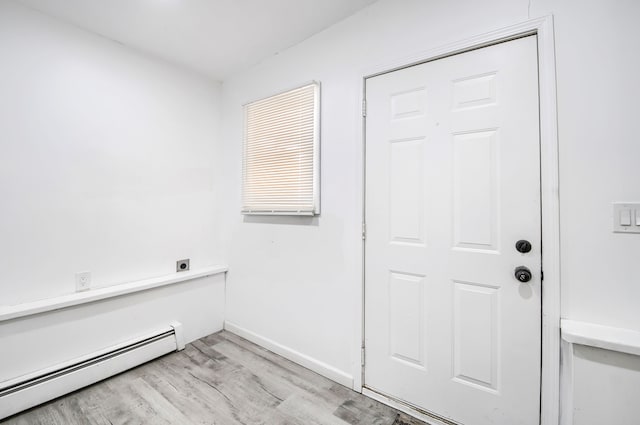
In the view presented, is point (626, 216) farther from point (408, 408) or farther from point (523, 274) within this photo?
point (408, 408)

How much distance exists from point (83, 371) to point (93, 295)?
0.50 m

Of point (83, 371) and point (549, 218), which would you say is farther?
point (83, 371)

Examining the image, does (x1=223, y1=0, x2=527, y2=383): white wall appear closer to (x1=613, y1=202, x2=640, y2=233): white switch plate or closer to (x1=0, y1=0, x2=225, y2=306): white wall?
(x1=0, y1=0, x2=225, y2=306): white wall

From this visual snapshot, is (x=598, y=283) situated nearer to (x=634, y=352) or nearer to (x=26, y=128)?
(x=634, y=352)

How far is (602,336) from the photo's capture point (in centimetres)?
106

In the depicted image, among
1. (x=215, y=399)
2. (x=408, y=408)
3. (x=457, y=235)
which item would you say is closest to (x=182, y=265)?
(x=215, y=399)

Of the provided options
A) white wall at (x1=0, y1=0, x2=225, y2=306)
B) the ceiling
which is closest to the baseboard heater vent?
white wall at (x1=0, y1=0, x2=225, y2=306)

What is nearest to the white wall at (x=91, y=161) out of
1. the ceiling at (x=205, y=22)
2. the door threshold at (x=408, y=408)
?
the ceiling at (x=205, y=22)

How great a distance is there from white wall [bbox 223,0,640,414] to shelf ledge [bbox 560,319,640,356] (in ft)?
0.14

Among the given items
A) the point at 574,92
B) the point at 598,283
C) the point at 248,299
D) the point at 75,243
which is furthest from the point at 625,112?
the point at 75,243

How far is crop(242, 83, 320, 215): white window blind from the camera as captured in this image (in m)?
2.06

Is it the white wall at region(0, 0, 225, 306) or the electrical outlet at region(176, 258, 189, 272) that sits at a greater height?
the white wall at region(0, 0, 225, 306)

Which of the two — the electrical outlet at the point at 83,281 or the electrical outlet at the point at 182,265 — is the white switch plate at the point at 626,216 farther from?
the electrical outlet at the point at 83,281

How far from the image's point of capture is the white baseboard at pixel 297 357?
6.19 feet
